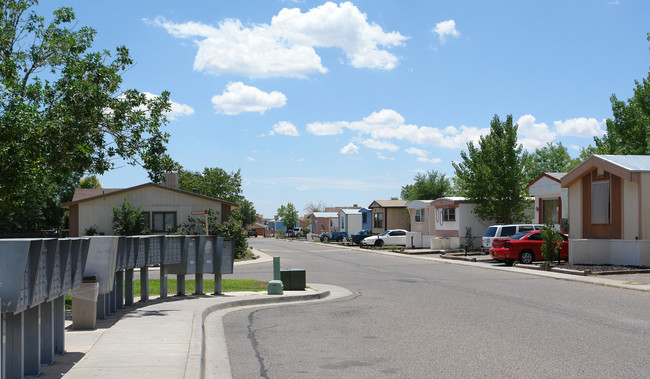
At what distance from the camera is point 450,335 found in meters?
10.2

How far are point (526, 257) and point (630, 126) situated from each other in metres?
26.4

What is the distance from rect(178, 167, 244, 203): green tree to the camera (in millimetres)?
76319

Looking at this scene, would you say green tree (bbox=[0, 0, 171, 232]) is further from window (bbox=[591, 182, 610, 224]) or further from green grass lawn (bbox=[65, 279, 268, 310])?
window (bbox=[591, 182, 610, 224])

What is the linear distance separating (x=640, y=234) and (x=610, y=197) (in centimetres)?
197

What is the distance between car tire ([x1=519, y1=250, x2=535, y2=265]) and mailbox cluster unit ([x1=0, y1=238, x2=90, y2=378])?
23.4 metres

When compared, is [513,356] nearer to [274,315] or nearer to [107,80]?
[274,315]

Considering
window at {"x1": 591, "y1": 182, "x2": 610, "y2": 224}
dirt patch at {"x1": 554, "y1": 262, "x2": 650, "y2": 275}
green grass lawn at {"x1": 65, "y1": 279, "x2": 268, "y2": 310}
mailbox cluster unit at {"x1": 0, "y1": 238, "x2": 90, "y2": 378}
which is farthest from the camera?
window at {"x1": 591, "y1": 182, "x2": 610, "y2": 224}

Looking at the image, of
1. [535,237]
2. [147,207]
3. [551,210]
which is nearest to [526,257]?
[535,237]

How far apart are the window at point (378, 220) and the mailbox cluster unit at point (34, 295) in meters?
58.6

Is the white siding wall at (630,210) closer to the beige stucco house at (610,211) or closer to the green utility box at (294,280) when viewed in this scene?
the beige stucco house at (610,211)

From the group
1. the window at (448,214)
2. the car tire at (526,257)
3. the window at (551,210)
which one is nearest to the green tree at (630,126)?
the window at (551,210)

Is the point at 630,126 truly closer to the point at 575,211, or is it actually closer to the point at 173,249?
the point at 575,211

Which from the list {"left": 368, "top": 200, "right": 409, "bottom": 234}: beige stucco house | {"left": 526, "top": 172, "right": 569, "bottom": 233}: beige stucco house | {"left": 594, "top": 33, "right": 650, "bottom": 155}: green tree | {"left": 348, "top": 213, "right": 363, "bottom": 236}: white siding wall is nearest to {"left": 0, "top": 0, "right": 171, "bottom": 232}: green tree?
{"left": 526, "top": 172, "right": 569, "bottom": 233}: beige stucco house

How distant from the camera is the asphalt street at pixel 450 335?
7.84 m
